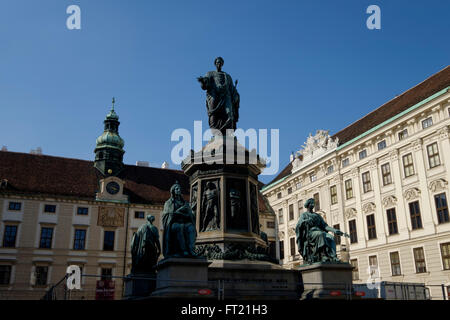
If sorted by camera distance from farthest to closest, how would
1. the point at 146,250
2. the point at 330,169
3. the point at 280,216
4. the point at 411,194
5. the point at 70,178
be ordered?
1. the point at 280,216
2. the point at 70,178
3. the point at 330,169
4. the point at 411,194
5. the point at 146,250

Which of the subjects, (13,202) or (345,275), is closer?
(345,275)

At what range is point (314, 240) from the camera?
9898 millimetres

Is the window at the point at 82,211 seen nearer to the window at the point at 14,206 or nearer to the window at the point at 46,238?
the window at the point at 46,238

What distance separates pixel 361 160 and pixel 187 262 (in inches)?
1047

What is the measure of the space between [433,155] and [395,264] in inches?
305

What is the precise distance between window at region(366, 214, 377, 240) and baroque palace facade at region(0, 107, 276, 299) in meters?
13.7

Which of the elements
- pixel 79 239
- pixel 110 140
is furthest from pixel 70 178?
pixel 79 239

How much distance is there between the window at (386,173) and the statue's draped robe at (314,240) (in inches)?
826

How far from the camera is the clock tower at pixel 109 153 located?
43.8 m

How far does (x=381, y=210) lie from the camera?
29.4 metres

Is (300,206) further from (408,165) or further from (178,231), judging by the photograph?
(178,231)

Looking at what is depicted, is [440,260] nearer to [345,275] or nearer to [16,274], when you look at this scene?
[345,275]
